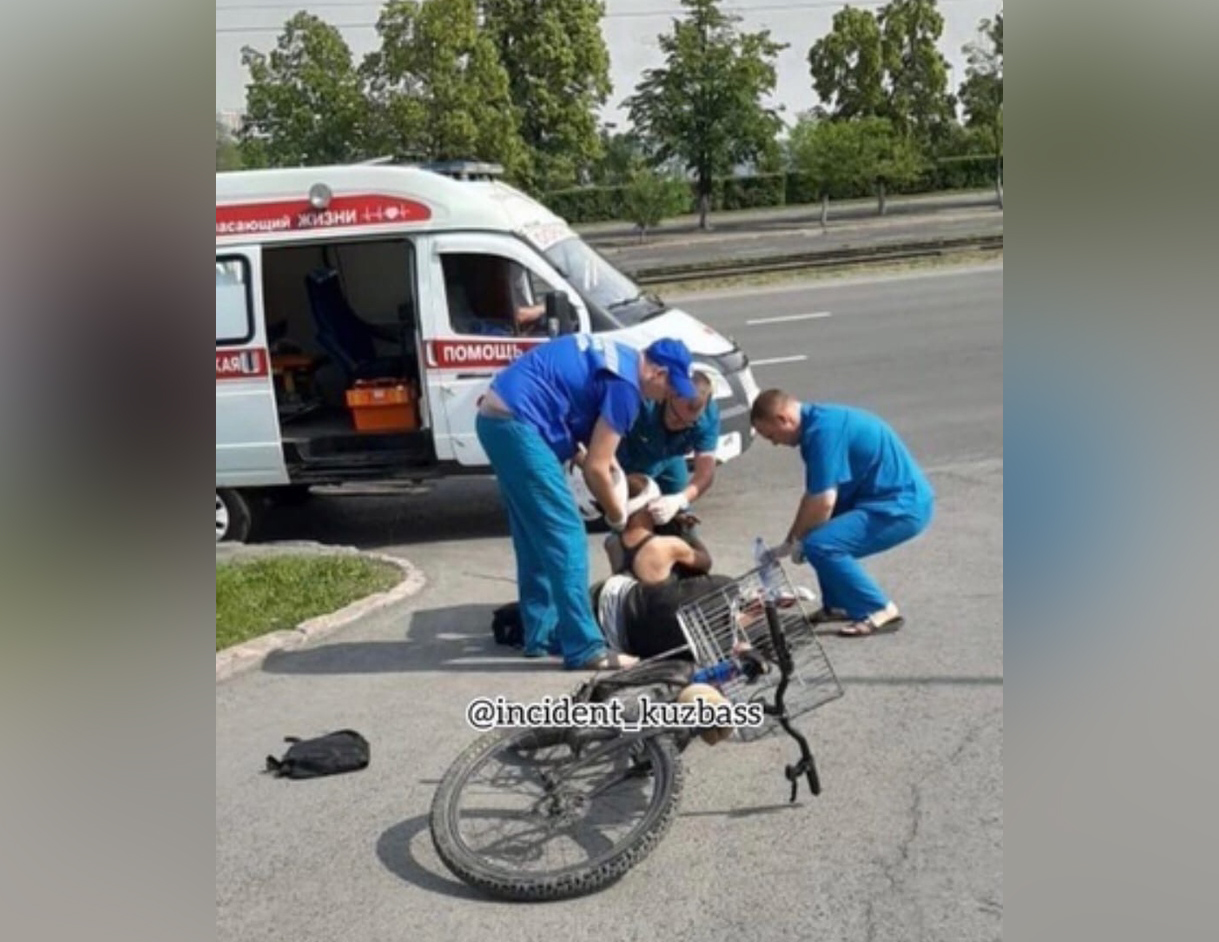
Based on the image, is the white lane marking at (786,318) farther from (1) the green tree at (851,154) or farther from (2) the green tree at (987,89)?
(2) the green tree at (987,89)

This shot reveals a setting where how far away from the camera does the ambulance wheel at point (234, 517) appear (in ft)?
26.2

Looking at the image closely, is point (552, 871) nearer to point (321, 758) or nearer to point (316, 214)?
point (321, 758)

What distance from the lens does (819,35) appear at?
418 cm

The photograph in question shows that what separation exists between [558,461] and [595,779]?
152 cm

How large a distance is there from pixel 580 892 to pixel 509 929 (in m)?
0.22

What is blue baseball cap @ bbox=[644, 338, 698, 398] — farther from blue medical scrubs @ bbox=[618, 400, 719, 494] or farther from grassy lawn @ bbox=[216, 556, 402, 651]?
grassy lawn @ bbox=[216, 556, 402, 651]

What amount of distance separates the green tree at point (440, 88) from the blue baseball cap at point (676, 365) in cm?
105

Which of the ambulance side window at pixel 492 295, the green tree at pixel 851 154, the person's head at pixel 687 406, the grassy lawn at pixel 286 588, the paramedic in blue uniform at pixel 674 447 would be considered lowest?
the grassy lawn at pixel 286 588

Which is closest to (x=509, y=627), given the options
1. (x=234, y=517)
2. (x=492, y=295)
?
(x=492, y=295)

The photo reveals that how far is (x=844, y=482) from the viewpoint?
5031mm

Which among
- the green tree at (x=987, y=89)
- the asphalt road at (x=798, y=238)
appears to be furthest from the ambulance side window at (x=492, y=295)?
the green tree at (x=987, y=89)

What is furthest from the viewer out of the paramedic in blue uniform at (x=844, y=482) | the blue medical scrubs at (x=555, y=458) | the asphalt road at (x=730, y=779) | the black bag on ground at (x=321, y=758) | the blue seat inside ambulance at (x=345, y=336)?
the blue seat inside ambulance at (x=345, y=336)

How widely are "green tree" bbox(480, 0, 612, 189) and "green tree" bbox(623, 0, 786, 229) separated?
186 mm
